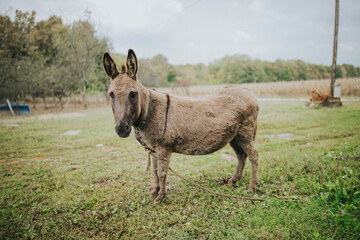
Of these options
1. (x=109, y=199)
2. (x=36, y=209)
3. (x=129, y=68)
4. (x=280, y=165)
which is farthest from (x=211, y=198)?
(x=36, y=209)

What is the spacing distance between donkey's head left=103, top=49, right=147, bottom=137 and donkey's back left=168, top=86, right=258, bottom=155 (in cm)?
67

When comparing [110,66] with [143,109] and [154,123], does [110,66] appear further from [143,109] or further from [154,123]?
[154,123]

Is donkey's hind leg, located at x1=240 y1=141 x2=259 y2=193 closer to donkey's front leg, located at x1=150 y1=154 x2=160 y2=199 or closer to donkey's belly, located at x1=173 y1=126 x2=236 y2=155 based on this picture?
donkey's belly, located at x1=173 y1=126 x2=236 y2=155

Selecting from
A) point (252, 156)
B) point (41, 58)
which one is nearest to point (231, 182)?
point (252, 156)

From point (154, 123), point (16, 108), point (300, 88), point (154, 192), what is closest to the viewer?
point (154, 123)

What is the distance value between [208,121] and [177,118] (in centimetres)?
56

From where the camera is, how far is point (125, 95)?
106 inches

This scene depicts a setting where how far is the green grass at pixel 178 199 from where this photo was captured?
8.52ft

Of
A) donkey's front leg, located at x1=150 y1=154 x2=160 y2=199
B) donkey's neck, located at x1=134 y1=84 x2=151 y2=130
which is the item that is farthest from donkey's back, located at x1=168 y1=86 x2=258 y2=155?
donkey's front leg, located at x1=150 y1=154 x2=160 y2=199

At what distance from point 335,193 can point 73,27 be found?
30.4 meters

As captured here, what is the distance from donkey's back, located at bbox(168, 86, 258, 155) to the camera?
322 centimetres

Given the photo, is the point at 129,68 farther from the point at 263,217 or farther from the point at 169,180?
the point at 263,217

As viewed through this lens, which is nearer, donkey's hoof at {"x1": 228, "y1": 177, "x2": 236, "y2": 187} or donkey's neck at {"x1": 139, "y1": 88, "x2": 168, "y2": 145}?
donkey's neck at {"x1": 139, "y1": 88, "x2": 168, "y2": 145}

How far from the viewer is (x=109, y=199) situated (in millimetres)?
3490
